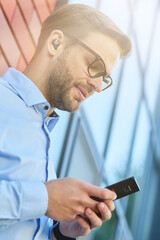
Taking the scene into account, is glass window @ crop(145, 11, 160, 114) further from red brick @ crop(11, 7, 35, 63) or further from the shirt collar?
the shirt collar

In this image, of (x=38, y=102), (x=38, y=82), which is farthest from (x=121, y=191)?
(x=38, y=82)

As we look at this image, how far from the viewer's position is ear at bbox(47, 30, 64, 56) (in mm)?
1469

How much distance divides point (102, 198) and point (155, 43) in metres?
5.10

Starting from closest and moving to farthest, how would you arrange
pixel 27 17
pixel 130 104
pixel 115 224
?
pixel 27 17, pixel 115 224, pixel 130 104

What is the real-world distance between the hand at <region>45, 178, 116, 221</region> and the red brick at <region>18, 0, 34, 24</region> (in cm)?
103

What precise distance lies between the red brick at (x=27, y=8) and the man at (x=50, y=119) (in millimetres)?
213

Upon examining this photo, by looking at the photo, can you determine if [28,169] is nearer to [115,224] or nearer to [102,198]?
[102,198]

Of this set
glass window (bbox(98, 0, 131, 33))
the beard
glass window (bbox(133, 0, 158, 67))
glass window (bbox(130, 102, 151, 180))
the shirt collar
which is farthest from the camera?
glass window (bbox(130, 102, 151, 180))

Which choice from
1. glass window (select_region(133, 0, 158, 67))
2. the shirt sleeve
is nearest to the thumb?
the shirt sleeve

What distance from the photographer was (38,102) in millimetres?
1262

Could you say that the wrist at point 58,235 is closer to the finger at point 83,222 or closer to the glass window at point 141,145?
the finger at point 83,222

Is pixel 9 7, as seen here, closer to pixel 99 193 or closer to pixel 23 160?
pixel 23 160

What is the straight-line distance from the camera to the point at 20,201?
0.94 m

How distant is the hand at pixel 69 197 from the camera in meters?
0.98
